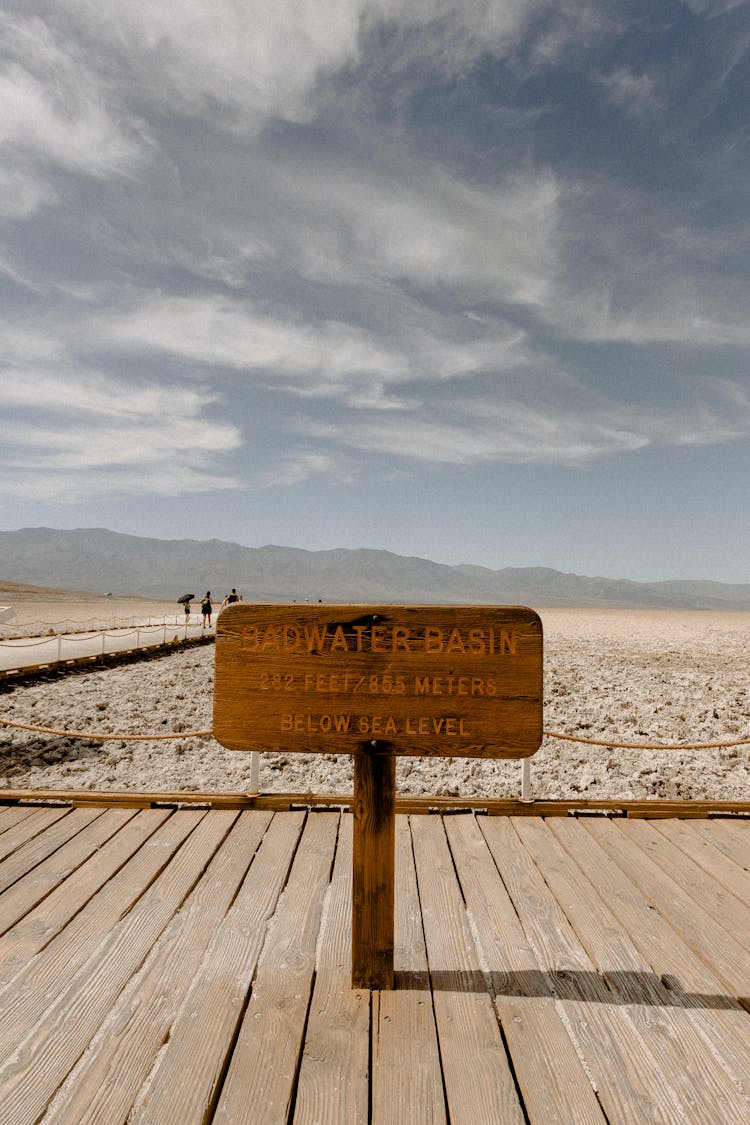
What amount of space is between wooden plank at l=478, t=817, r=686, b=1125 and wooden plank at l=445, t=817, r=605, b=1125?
46mm

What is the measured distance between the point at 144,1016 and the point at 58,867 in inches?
64.9

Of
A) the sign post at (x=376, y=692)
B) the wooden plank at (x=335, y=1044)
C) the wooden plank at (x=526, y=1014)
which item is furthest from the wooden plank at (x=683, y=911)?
the wooden plank at (x=335, y=1044)

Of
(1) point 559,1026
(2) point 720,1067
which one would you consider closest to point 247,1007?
(1) point 559,1026

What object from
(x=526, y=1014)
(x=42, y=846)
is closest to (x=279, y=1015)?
(x=526, y=1014)

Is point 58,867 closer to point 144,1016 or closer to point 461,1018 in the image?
point 144,1016

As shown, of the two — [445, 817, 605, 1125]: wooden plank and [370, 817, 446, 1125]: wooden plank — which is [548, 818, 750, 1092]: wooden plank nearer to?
[445, 817, 605, 1125]: wooden plank

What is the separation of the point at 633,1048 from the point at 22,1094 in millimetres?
2318

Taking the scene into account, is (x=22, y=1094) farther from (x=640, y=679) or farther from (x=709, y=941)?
(x=640, y=679)

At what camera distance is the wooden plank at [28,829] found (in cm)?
409

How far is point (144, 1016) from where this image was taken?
253cm

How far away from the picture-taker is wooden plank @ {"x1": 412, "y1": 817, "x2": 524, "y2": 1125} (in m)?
2.12

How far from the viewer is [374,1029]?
97.2 inches

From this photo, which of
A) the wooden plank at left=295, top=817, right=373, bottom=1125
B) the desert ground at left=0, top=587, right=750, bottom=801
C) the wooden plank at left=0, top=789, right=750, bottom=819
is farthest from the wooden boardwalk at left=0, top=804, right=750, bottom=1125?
the desert ground at left=0, top=587, right=750, bottom=801

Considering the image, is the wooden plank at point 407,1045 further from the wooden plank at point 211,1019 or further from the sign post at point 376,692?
the wooden plank at point 211,1019
